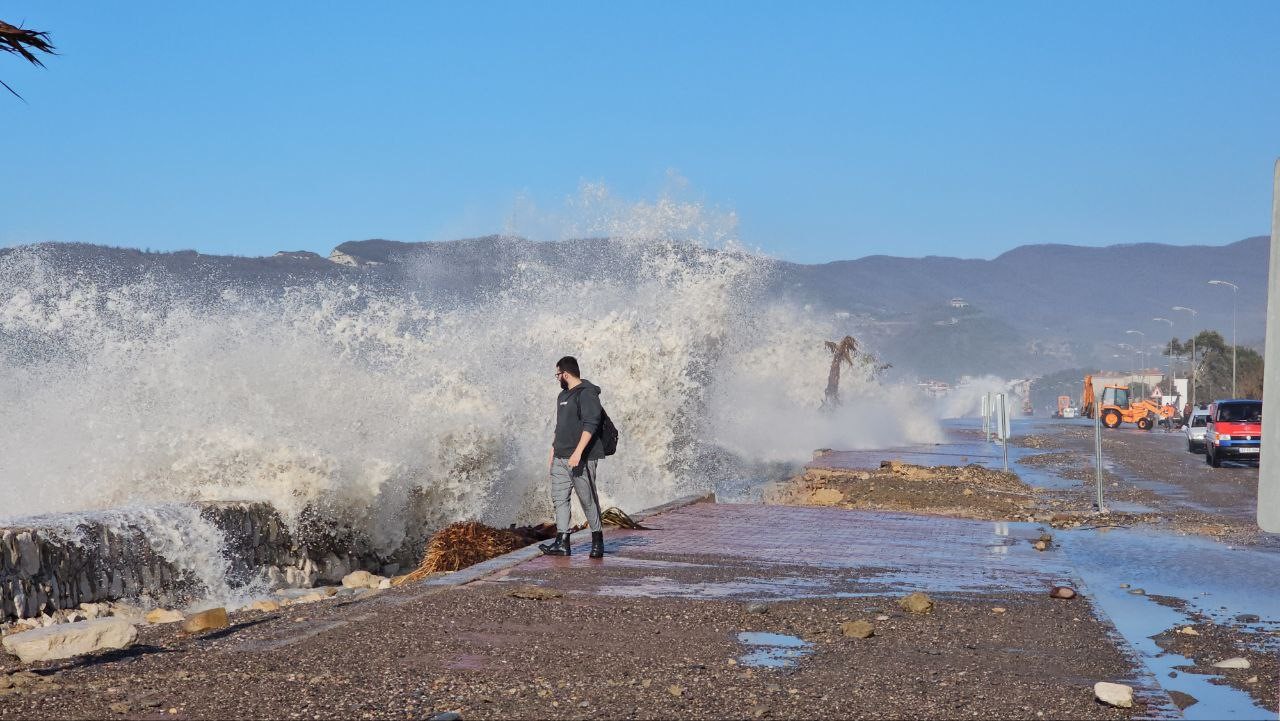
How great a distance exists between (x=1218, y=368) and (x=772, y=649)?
117 metres

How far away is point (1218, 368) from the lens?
377 feet

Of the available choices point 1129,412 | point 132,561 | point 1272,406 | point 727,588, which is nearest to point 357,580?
point 132,561

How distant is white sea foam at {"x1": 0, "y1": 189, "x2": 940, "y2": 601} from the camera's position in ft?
53.4

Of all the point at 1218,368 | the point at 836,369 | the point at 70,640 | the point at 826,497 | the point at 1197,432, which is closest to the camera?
the point at 70,640

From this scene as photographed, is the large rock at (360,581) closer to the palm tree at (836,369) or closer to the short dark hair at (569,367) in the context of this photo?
the short dark hair at (569,367)

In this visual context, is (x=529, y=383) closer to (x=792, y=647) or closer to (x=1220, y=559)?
(x=1220, y=559)

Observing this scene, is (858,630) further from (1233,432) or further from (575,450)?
(1233,432)

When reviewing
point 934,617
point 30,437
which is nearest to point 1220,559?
point 934,617

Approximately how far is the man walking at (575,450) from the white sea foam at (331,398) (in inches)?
145

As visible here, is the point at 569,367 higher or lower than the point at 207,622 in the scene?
higher

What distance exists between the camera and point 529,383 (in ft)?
90.5

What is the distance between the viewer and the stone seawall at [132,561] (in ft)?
33.4

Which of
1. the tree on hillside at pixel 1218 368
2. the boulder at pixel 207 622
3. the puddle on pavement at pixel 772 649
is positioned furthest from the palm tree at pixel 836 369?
→ the boulder at pixel 207 622

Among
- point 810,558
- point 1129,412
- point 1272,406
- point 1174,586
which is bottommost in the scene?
point 1129,412
